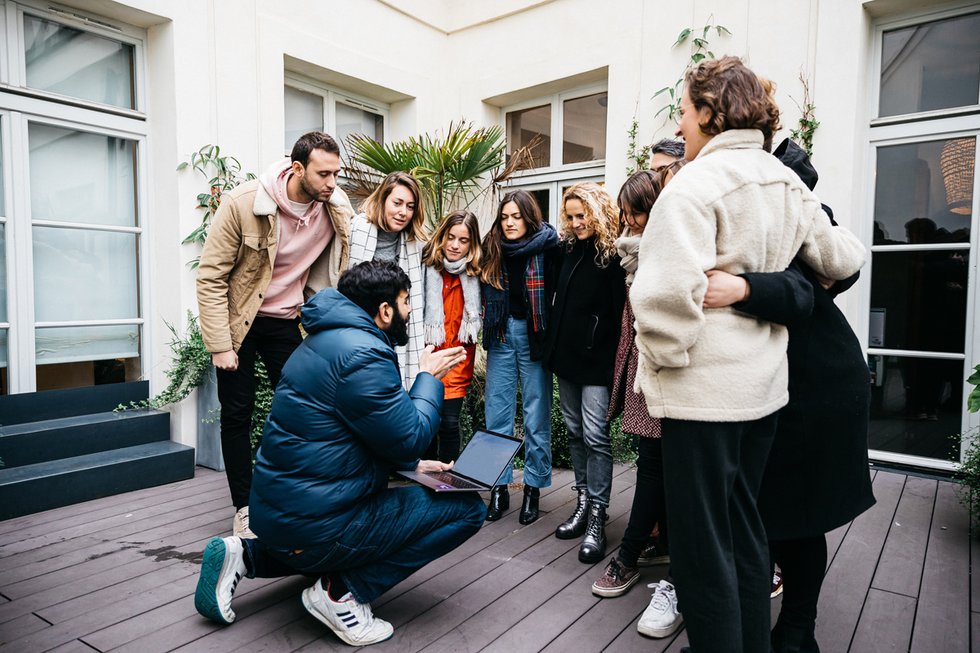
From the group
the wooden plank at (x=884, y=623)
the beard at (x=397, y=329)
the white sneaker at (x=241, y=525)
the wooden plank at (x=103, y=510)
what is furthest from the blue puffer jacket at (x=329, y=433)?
the wooden plank at (x=103, y=510)

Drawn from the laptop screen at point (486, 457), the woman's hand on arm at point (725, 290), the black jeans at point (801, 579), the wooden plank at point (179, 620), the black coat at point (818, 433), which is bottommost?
the wooden plank at point (179, 620)

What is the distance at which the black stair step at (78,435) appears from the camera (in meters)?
3.35

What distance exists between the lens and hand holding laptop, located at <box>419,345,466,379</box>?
7.05 feet

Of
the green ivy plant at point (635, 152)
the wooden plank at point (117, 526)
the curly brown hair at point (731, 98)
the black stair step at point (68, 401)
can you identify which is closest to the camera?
the curly brown hair at point (731, 98)

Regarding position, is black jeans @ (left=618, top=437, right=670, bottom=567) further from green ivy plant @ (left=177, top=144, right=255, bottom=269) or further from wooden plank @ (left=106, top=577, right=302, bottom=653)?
green ivy plant @ (left=177, top=144, right=255, bottom=269)

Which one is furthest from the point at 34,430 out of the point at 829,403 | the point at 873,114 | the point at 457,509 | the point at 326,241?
the point at 873,114

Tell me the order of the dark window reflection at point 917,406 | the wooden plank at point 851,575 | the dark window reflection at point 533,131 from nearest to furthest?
the wooden plank at point 851,575, the dark window reflection at point 917,406, the dark window reflection at point 533,131

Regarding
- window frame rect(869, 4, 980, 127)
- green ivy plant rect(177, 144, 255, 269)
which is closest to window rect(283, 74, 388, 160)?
green ivy plant rect(177, 144, 255, 269)

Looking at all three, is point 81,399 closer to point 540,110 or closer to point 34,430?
point 34,430

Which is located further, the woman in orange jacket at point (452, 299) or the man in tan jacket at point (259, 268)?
the woman in orange jacket at point (452, 299)

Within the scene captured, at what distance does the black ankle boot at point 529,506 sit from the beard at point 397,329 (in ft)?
4.20

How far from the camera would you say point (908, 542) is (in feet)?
9.33

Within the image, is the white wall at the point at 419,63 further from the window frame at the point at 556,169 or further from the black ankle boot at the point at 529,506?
the black ankle boot at the point at 529,506

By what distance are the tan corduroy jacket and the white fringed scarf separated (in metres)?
0.77
